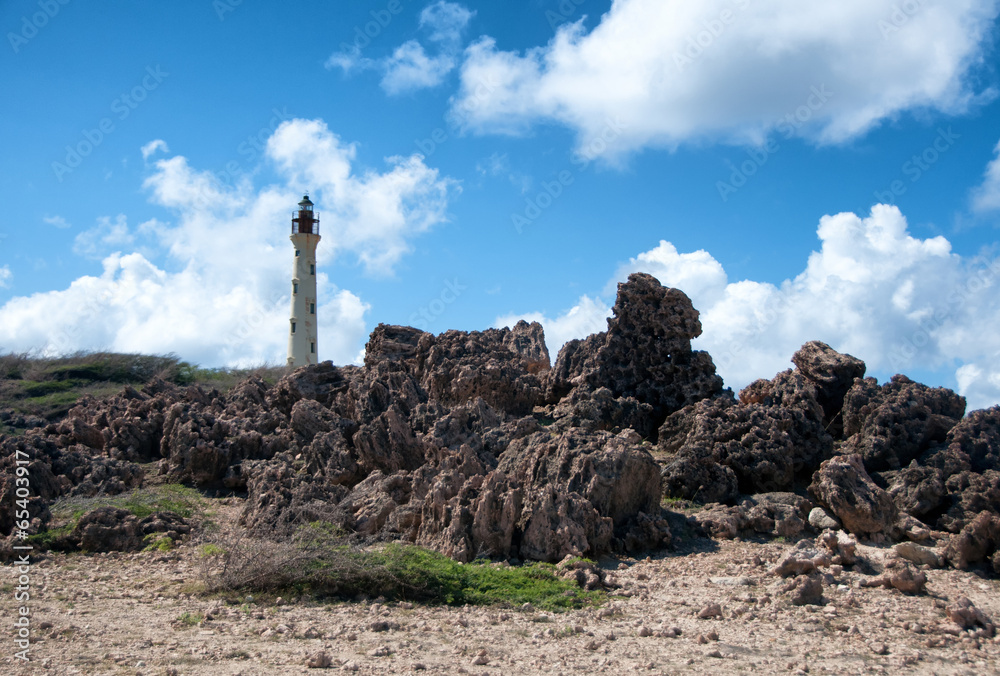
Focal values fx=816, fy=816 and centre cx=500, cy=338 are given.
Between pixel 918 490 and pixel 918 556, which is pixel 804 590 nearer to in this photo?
pixel 918 556

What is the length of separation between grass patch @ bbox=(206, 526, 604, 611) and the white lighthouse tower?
32850mm

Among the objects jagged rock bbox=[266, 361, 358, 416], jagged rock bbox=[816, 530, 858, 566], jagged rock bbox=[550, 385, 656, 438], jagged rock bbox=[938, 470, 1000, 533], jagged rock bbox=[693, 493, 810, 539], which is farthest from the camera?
jagged rock bbox=[266, 361, 358, 416]

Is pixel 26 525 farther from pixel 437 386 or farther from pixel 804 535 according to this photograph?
pixel 804 535

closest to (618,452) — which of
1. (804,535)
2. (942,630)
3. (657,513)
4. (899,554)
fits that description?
(657,513)

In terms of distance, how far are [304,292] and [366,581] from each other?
35.0 metres

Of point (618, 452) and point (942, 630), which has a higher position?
point (618, 452)

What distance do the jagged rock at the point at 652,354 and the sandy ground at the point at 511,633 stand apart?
8.96 metres

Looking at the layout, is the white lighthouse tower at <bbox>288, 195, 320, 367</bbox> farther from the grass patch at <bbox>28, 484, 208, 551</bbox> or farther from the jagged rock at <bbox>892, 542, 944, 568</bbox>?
the jagged rock at <bbox>892, 542, 944, 568</bbox>

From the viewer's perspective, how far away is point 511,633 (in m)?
8.14

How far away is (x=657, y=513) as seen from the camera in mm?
12469

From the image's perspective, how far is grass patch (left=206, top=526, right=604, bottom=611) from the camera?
9250 millimetres

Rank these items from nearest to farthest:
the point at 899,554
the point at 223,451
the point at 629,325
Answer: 1. the point at 899,554
2. the point at 223,451
3. the point at 629,325

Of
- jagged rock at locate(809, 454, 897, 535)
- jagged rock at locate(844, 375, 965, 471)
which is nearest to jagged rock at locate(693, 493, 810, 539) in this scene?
jagged rock at locate(809, 454, 897, 535)

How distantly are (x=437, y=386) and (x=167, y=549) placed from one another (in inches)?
341
